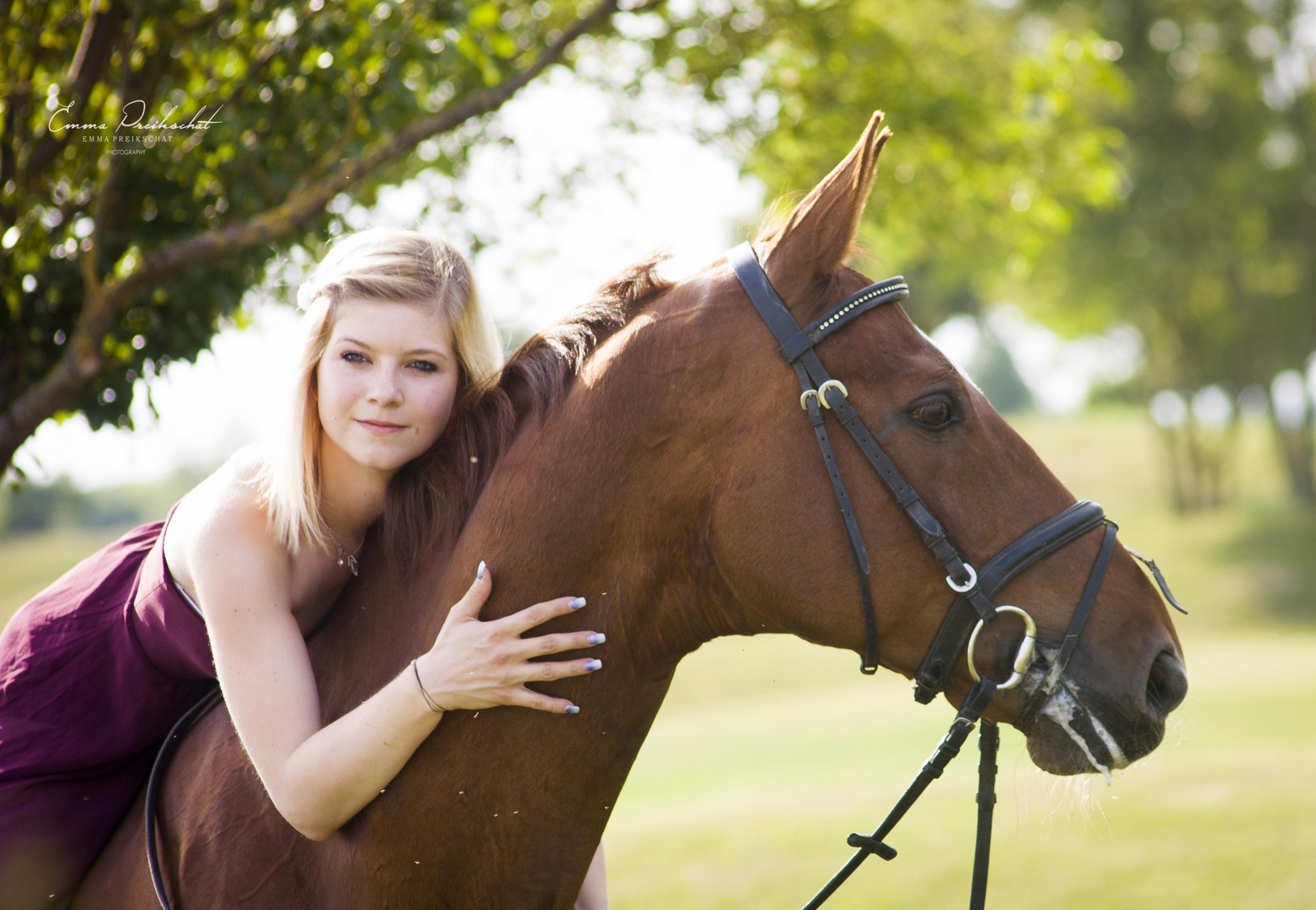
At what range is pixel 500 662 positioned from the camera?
1.87m

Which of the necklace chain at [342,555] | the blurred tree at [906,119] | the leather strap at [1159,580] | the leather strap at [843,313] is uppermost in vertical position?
the blurred tree at [906,119]

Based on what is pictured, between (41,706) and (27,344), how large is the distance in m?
2.50

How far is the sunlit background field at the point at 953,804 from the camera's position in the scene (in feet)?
19.0

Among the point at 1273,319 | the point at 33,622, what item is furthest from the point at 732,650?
the point at 33,622

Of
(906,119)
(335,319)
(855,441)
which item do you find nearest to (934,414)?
(855,441)

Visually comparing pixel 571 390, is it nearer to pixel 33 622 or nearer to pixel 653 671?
pixel 653 671

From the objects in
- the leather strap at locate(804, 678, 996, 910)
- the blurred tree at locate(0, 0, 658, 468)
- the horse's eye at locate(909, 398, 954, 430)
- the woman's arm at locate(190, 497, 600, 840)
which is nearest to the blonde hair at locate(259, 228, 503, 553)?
the woman's arm at locate(190, 497, 600, 840)

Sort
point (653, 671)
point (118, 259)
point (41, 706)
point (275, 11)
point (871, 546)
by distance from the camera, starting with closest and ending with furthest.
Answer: point (871, 546) → point (653, 671) → point (41, 706) → point (118, 259) → point (275, 11)

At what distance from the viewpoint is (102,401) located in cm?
425

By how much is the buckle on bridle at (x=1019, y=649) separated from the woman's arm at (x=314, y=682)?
730mm
